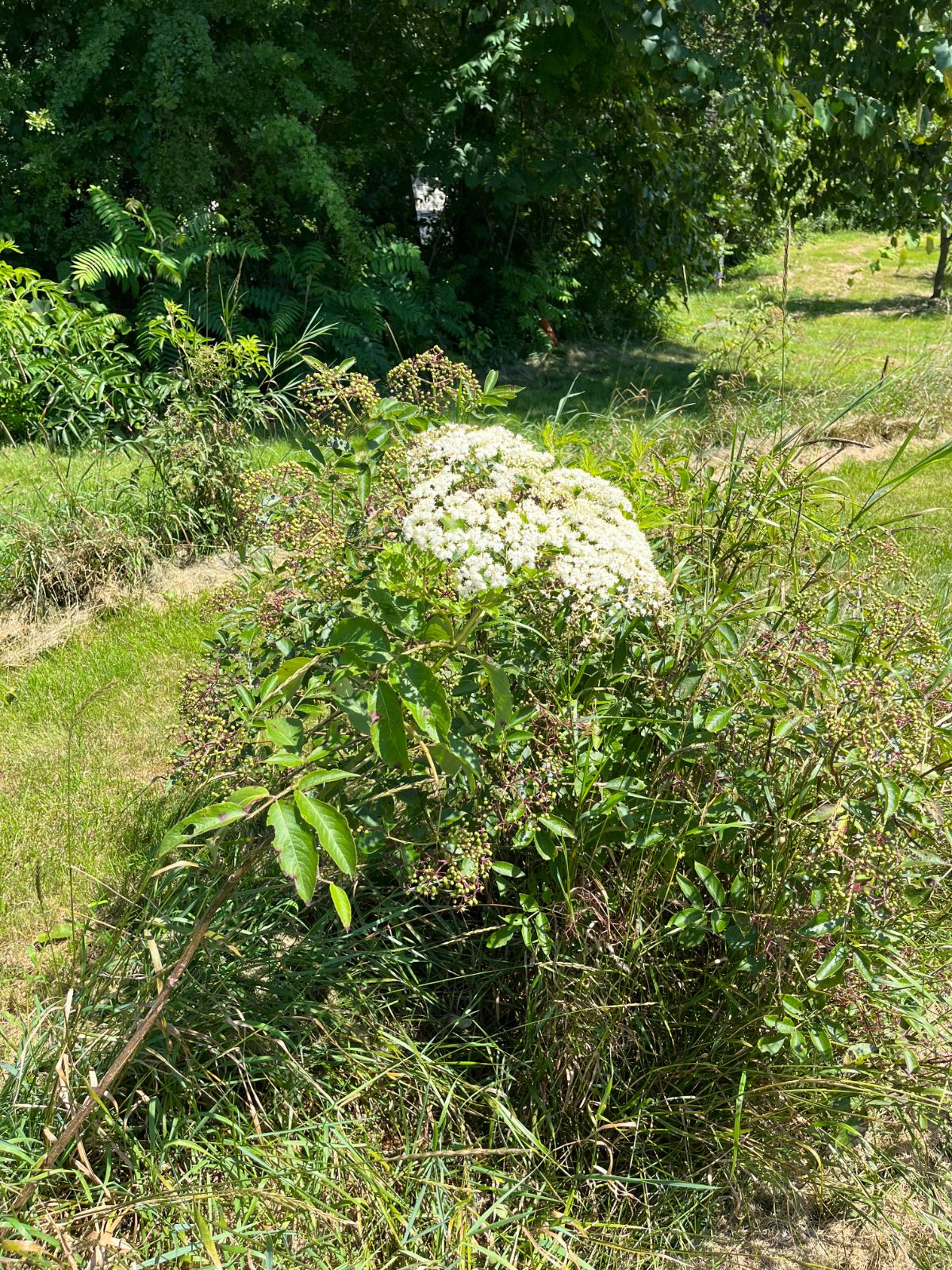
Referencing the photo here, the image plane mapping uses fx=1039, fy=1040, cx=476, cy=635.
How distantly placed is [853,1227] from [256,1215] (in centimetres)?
130

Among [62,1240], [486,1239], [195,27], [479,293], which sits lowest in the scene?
[486,1239]

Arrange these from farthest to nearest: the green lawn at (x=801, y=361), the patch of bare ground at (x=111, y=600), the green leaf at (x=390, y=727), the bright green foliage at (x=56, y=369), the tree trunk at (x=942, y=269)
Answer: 1. the tree trunk at (x=942, y=269)
2. the bright green foliage at (x=56, y=369)
3. the green lawn at (x=801, y=361)
4. the patch of bare ground at (x=111, y=600)
5. the green leaf at (x=390, y=727)

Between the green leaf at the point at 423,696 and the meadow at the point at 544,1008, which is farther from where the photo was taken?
the meadow at the point at 544,1008

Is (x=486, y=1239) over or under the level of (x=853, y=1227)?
over

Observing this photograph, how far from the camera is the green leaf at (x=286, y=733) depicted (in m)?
1.76

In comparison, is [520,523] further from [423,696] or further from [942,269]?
[942,269]

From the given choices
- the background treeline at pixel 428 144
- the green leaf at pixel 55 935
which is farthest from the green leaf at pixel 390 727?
the background treeline at pixel 428 144

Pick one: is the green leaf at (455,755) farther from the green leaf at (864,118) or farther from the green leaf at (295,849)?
the green leaf at (864,118)

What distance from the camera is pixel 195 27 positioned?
7223 millimetres

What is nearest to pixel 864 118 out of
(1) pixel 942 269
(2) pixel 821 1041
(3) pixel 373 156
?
(3) pixel 373 156

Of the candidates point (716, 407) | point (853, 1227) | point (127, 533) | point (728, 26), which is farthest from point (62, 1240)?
point (728, 26)

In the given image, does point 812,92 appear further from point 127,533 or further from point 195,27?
point 127,533

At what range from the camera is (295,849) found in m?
1.59

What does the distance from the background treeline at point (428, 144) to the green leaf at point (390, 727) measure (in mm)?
5100
